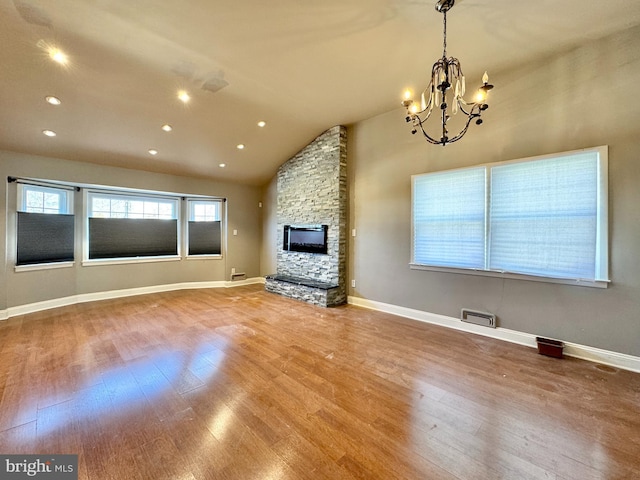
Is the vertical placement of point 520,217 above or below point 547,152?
below

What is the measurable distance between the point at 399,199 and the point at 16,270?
6.09 metres

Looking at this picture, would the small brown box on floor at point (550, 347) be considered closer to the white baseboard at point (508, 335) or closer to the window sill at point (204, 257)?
the white baseboard at point (508, 335)

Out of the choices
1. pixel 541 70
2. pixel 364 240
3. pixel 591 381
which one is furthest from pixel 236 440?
pixel 541 70

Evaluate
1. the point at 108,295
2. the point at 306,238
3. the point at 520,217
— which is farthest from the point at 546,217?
the point at 108,295

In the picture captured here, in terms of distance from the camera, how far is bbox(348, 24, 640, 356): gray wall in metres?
2.52

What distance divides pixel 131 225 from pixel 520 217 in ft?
22.2

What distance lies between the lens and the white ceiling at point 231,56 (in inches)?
88.6

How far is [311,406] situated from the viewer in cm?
194

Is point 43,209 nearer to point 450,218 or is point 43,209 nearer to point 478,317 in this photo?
point 450,218

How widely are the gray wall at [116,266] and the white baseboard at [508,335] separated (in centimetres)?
352

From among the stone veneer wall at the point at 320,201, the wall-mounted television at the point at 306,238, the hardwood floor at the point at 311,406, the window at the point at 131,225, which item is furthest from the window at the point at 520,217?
the window at the point at 131,225

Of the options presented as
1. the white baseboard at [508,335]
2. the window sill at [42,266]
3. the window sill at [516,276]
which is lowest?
the white baseboard at [508,335]

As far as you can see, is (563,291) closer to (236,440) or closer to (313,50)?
(236,440)

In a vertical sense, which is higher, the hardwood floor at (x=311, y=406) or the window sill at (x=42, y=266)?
the window sill at (x=42, y=266)
